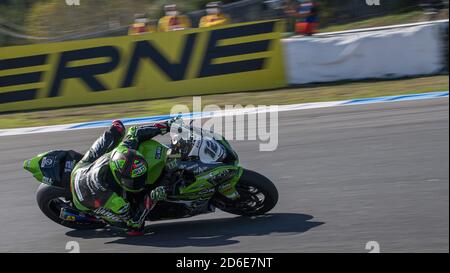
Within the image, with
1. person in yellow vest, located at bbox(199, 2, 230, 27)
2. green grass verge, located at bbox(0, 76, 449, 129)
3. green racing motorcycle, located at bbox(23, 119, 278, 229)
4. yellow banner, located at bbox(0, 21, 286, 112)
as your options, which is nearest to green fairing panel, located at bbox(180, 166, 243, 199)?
green racing motorcycle, located at bbox(23, 119, 278, 229)

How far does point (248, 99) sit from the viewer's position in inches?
504

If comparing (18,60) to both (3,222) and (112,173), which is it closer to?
(3,222)

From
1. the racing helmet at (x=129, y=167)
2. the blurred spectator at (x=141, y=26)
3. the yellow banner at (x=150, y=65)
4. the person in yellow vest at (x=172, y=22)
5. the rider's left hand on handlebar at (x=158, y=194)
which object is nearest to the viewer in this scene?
the racing helmet at (x=129, y=167)

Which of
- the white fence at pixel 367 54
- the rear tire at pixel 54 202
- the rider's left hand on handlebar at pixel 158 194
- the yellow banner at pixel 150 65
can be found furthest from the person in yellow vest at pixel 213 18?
the rider's left hand on handlebar at pixel 158 194

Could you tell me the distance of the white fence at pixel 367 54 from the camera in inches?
510

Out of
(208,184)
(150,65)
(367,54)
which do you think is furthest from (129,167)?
(367,54)

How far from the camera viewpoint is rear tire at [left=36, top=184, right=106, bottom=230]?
20.7 feet

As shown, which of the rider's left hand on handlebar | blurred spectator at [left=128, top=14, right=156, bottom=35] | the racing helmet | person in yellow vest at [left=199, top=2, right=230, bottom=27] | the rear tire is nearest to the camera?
the racing helmet

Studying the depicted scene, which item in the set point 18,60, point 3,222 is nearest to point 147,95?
point 18,60

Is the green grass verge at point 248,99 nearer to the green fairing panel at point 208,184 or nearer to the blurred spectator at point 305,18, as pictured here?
the blurred spectator at point 305,18

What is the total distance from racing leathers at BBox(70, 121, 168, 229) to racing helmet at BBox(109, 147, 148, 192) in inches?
4.4

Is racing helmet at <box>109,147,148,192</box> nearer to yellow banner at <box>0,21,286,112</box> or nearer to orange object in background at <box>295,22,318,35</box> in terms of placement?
yellow banner at <box>0,21,286,112</box>

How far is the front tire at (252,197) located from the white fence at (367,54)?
24.2ft
